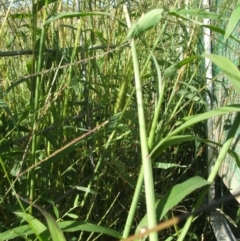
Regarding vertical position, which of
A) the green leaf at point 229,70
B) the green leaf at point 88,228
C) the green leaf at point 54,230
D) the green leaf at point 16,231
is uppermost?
the green leaf at point 229,70

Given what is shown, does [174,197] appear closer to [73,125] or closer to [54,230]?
[54,230]

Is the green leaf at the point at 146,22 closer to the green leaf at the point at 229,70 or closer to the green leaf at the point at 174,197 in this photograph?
the green leaf at the point at 229,70

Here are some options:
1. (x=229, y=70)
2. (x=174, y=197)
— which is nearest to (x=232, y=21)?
(x=229, y=70)

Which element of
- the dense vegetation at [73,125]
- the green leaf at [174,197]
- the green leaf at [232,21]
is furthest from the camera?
the dense vegetation at [73,125]

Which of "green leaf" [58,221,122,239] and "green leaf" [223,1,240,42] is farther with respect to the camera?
"green leaf" [58,221,122,239]

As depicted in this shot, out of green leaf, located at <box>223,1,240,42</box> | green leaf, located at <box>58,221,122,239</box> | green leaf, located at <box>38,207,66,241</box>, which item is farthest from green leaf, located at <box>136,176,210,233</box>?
green leaf, located at <box>223,1,240,42</box>

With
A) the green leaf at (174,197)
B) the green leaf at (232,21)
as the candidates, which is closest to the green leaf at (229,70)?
the green leaf at (232,21)

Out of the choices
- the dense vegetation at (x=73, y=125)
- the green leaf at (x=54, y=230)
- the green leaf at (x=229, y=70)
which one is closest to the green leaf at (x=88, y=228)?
the dense vegetation at (x=73, y=125)

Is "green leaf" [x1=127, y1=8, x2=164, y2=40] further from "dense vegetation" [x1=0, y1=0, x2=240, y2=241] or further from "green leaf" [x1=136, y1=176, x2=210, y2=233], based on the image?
"green leaf" [x1=136, y1=176, x2=210, y2=233]

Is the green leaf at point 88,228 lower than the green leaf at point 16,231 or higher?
higher

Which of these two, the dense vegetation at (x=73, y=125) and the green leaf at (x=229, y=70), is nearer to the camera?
the green leaf at (x=229, y=70)

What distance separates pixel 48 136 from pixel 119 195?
0.38m

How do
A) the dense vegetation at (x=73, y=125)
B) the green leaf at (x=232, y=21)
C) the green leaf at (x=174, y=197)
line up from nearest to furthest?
1. the green leaf at (x=232, y=21)
2. the green leaf at (x=174, y=197)
3. the dense vegetation at (x=73, y=125)

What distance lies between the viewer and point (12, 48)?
5.70 feet
